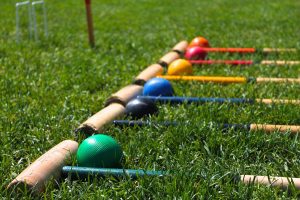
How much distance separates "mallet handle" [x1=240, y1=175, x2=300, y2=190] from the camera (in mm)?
2809

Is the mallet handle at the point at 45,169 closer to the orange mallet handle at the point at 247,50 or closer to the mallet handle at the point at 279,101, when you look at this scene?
the mallet handle at the point at 279,101

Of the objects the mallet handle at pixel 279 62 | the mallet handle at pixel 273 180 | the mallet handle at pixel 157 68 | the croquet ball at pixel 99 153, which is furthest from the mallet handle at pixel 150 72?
the mallet handle at pixel 273 180

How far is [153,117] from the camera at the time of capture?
13.2ft

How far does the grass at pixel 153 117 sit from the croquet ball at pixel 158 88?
0.25 metres

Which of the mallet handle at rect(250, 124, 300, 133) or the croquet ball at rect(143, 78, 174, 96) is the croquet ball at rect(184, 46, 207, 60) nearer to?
the croquet ball at rect(143, 78, 174, 96)

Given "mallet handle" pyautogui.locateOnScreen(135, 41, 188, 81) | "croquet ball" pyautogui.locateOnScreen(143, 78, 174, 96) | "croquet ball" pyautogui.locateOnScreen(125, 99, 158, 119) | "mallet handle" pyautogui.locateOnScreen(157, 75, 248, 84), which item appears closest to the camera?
"croquet ball" pyautogui.locateOnScreen(125, 99, 158, 119)

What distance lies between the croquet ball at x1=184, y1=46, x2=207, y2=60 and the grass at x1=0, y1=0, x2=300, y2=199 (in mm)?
438

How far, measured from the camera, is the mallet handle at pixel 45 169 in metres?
2.85

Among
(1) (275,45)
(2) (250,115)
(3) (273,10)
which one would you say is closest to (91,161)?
(2) (250,115)

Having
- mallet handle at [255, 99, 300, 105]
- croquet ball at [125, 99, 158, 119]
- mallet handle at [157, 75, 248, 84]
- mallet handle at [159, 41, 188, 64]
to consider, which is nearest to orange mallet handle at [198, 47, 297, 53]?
mallet handle at [159, 41, 188, 64]

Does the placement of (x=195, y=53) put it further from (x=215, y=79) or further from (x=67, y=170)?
(x=67, y=170)

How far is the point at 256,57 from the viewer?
242 inches

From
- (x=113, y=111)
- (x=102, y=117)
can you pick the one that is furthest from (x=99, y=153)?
(x=113, y=111)

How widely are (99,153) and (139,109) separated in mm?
996
